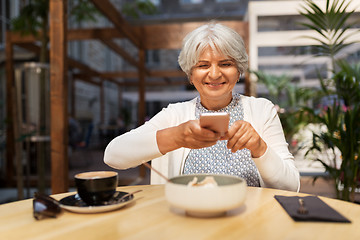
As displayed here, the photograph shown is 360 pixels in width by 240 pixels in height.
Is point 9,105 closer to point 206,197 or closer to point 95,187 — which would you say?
point 95,187

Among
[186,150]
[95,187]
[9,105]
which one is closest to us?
[95,187]

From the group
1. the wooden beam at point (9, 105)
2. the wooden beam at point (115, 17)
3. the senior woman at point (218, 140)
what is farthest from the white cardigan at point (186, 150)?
the wooden beam at point (9, 105)

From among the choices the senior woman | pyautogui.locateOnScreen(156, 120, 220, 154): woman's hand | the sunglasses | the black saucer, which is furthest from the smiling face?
the sunglasses

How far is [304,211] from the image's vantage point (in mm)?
751

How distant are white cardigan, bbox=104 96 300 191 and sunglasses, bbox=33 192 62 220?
40 cm

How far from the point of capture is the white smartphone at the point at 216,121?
801 mm

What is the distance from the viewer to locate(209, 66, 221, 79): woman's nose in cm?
130

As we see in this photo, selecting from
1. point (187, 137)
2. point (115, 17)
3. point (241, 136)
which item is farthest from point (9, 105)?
point (241, 136)

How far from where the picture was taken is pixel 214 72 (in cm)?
130

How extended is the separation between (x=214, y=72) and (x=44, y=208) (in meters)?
0.84

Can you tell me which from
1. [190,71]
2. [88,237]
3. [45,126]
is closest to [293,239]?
[88,237]

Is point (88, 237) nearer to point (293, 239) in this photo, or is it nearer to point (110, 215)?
point (110, 215)

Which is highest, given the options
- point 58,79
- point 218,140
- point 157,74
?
point 157,74

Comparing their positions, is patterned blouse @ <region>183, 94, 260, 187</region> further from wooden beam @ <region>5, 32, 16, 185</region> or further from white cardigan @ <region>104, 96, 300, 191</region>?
wooden beam @ <region>5, 32, 16, 185</region>
